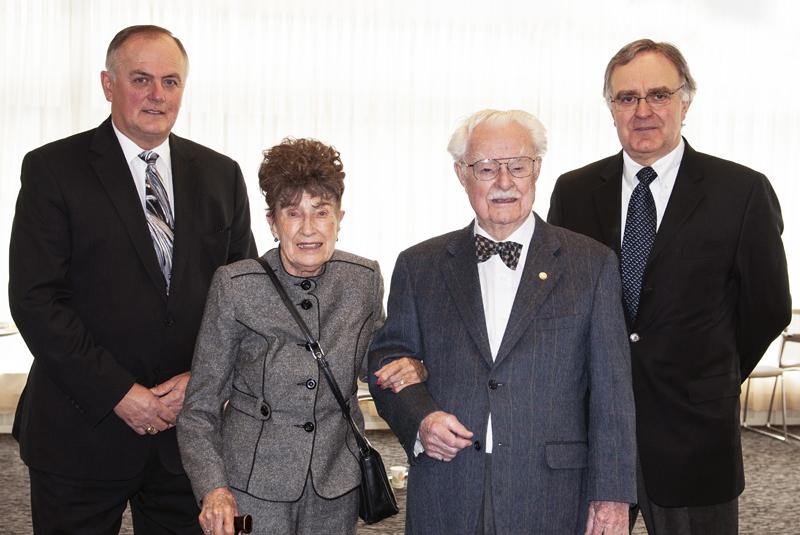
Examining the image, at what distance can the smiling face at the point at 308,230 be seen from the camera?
97.8 inches

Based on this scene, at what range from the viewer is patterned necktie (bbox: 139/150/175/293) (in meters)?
2.94

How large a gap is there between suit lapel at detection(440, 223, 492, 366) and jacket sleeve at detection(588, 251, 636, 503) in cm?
28

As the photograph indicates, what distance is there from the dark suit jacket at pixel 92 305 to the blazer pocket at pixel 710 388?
1.54m

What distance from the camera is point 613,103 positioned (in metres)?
3.07

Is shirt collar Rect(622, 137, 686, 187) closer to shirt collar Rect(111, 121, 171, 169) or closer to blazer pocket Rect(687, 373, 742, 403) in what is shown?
blazer pocket Rect(687, 373, 742, 403)

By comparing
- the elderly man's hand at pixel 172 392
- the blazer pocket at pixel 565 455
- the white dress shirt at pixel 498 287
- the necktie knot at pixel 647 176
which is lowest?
the blazer pocket at pixel 565 455

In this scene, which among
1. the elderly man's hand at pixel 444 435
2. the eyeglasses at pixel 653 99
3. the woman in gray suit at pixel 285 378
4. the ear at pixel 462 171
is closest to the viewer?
the elderly man's hand at pixel 444 435

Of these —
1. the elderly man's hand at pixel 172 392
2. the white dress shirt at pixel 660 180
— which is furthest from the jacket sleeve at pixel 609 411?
the elderly man's hand at pixel 172 392

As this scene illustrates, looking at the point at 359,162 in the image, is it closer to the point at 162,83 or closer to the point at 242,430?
the point at 162,83

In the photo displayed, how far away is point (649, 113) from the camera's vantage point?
2.95 m

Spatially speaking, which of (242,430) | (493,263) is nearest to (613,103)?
(493,263)

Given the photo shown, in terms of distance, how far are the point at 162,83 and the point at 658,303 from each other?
1701 mm

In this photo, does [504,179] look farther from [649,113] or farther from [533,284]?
[649,113]

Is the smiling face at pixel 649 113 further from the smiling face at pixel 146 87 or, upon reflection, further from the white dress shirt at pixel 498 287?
the smiling face at pixel 146 87
